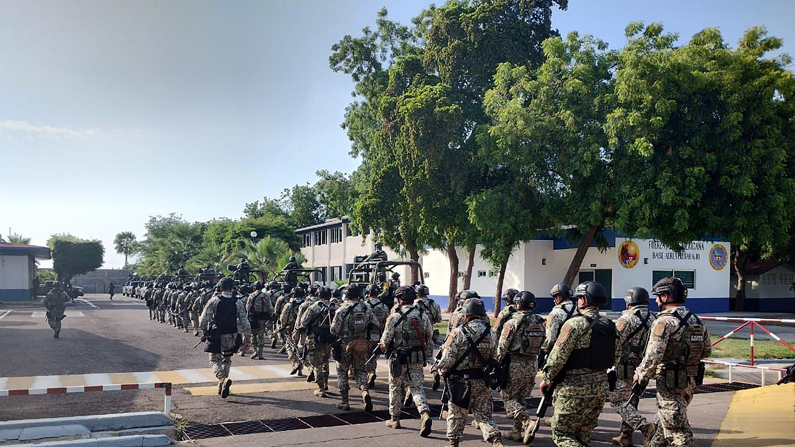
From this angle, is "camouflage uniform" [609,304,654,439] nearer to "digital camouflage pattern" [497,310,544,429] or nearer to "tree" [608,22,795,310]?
"digital camouflage pattern" [497,310,544,429]

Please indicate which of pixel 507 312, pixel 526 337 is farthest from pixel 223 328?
pixel 526 337

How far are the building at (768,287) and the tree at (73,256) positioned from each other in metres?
61.0

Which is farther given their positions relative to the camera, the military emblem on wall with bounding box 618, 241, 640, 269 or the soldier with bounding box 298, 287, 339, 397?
the military emblem on wall with bounding box 618, 241, 640, 269

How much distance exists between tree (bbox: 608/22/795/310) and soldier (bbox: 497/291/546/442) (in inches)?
547

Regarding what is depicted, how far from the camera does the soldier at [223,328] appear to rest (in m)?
11.0

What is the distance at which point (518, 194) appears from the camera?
25047 mm

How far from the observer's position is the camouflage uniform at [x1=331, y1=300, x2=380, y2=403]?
33.2 ft

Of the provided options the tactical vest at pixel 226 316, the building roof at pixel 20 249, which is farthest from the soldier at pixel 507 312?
the building roof at pixel 20 249

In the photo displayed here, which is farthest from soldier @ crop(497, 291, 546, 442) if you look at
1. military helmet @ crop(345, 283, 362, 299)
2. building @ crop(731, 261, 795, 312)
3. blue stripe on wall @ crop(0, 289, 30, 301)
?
blue stripe on wall @ crop(0, 289, 30, 301)

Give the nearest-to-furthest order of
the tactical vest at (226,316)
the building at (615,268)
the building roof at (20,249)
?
the tactical vest at (226,316)
the building at (615,268)
the building roof at (20,249)

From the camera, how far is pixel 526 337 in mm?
8273

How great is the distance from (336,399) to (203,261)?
1312 inches

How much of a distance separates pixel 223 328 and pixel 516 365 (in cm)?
526

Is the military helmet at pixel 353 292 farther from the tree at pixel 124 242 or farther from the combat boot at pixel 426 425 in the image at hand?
the tree at pixel 124 242
